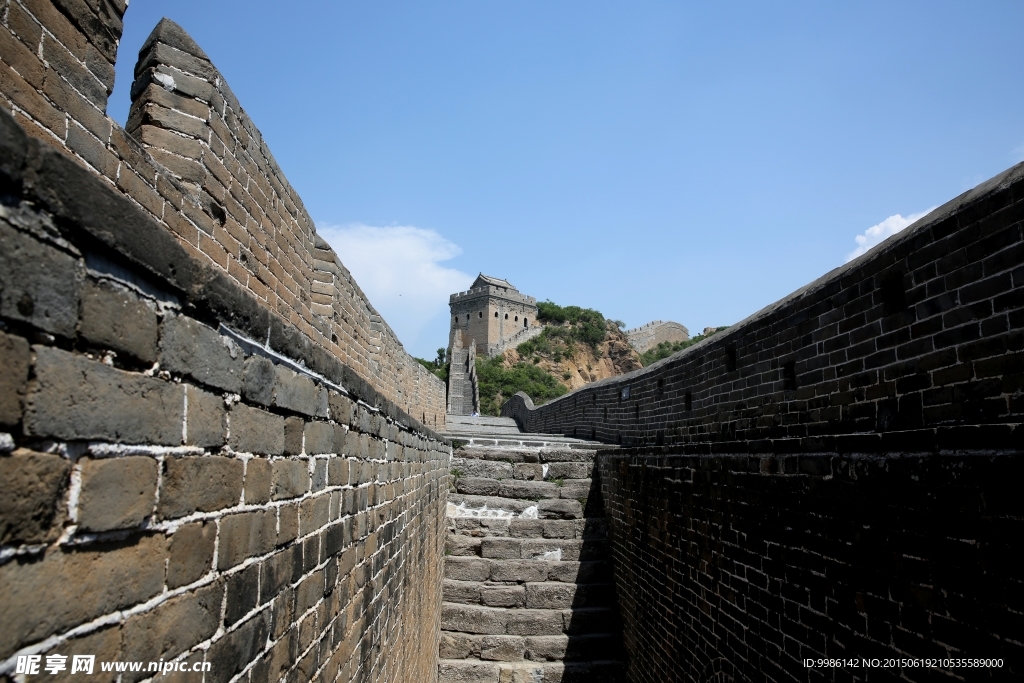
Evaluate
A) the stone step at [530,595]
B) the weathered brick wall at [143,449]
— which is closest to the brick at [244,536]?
the weathered brick wall at [143,449]

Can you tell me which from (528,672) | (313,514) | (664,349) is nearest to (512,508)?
(528,672)

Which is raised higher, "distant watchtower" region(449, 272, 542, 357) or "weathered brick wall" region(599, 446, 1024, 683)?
"distant watchtower" region(449, 272, 542, 357)

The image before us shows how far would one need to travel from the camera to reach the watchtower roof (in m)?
56.9

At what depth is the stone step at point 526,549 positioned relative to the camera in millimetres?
9258

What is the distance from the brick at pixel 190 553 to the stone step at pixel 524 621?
7715 millimetres

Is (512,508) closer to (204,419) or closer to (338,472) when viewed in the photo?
(338,472)

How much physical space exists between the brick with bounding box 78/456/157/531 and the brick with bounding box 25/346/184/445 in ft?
0.16

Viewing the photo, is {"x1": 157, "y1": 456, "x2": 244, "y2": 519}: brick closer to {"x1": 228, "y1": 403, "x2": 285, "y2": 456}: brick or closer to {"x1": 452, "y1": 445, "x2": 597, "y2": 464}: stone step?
{"x1": 228, "y1": 403, "x2": 285, "y2": 456}: brick

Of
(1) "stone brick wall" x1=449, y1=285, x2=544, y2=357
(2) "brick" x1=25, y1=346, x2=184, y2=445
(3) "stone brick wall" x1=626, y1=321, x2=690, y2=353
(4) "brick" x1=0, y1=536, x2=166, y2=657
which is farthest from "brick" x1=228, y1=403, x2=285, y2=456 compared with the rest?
(3) "stone brick wall" x1=626, y1=321, x2=690, y2=353

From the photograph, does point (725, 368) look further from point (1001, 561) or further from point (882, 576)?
point (1001, 561)

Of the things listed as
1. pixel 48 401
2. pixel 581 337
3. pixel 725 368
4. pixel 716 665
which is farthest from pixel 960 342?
pixel 581 337

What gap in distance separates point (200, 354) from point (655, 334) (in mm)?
64419

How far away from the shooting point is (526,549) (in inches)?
367

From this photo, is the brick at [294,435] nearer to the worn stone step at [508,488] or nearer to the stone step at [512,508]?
the stone step at [512,508]
